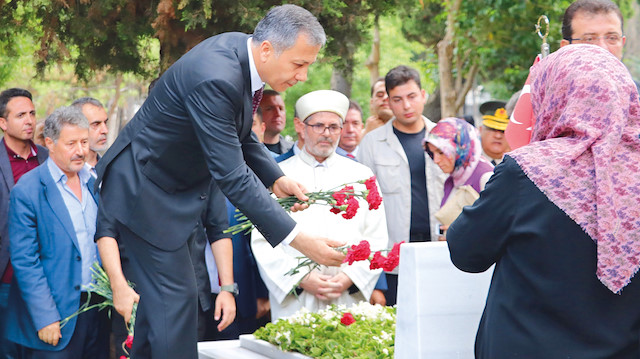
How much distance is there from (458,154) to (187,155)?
8.11 ft

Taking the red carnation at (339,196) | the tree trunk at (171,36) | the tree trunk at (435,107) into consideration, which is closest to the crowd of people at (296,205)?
the red carnation at (339,196)

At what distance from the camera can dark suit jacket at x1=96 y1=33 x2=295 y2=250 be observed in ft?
11.6

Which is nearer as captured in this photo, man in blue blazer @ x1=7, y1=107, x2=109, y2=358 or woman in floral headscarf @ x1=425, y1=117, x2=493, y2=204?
man in blue blazer @ x1=7, y1=107, x2=109, y2=358

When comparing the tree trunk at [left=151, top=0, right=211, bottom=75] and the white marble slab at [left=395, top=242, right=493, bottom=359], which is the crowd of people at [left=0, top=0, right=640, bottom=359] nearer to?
the white marble slab at [left=395, top=242, right=493, bottom=359]

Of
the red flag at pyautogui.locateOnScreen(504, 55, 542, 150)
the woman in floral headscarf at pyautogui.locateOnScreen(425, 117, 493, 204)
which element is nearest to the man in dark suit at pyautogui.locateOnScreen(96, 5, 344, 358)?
the red flag at pyautogui.locateOnScreen(504, 55, 542, 150)

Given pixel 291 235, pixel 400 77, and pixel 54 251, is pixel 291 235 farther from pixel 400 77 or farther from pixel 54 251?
pixel 400 77

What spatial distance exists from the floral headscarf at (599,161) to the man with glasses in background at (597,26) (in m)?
2.05

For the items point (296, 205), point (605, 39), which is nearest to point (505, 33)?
point (605, 39)

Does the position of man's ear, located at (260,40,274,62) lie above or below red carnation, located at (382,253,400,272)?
above

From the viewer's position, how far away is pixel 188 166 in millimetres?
3793

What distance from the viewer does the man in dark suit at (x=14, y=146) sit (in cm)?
593

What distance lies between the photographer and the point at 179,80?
3635mm

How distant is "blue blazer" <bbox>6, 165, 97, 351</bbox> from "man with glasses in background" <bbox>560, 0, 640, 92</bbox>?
3457mm

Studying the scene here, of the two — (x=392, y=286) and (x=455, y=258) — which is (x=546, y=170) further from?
(x=392, y=286)
